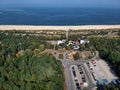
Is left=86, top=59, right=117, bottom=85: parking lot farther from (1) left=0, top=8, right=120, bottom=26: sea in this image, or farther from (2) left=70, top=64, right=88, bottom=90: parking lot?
(1) left=0, top=8, right=120, bottom=26: sea

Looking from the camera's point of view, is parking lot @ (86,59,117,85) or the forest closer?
the forest

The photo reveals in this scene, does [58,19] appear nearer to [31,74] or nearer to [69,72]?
[69,72]

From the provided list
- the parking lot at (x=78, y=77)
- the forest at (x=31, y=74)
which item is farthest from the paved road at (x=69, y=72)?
the forest at (x=31, y=74)

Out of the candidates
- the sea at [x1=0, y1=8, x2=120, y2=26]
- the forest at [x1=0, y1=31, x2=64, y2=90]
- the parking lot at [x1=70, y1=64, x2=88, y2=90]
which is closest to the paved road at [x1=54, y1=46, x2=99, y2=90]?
the parking lot at [x1=70, y1=64, x2=88, y2=90]

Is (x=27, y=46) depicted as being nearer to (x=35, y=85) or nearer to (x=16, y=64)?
(x=16, y=64)

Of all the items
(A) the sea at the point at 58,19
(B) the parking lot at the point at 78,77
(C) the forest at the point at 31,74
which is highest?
(A) the sea at the point at 58,19

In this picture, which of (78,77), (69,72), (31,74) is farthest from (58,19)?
(31,74)

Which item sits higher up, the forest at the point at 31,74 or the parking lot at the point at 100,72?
the forest at the point at 31,74

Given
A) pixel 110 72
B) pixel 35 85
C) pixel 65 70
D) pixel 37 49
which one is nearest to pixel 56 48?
pixel 37 49

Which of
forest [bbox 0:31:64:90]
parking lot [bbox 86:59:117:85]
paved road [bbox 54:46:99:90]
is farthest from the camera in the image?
parking lot [bbox 86:59:117:85]

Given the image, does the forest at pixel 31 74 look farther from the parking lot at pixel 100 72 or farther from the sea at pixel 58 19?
the sea at pixel 58 19

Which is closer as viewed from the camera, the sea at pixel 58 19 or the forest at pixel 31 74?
the forest at pixel 31 74
